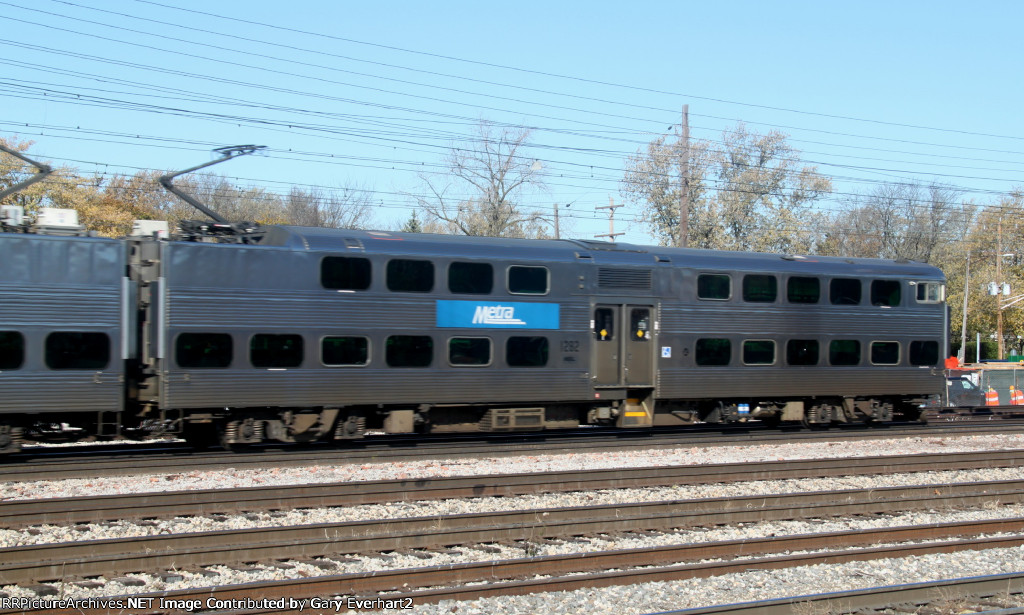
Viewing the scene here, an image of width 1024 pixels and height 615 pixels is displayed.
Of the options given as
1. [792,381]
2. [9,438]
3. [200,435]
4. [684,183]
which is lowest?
[200,435]

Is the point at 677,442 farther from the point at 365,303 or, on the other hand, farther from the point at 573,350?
the point at 365,303

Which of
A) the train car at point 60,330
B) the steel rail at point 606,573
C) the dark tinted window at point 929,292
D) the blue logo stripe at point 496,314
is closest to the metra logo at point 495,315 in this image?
the blue logo stripe at point 496,314

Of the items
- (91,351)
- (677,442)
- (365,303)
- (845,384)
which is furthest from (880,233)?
(91,351)

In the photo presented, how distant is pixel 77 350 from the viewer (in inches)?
538

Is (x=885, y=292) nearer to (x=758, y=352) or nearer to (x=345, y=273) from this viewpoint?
(x=758, y=352)

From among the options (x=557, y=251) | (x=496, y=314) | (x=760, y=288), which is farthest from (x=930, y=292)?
(x=496, y=314)

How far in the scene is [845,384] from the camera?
1964 cm

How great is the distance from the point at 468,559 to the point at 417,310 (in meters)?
7.40

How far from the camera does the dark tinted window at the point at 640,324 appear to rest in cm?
1766

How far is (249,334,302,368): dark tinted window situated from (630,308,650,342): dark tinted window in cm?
651

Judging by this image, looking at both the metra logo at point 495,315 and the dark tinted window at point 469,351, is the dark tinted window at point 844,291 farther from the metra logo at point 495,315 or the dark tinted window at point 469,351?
the dark tinted window at point 469,351

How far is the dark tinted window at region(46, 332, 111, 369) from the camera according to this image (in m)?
13.5

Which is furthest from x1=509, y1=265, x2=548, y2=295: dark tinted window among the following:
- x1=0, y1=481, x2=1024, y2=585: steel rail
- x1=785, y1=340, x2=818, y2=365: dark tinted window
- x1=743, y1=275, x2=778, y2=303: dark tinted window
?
x1=0, y1=481, x2=1024, y2=585: steel rail

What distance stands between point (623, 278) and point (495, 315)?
113 inches
